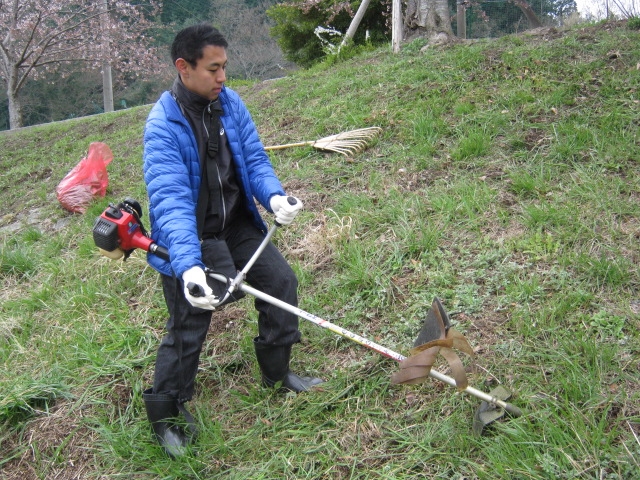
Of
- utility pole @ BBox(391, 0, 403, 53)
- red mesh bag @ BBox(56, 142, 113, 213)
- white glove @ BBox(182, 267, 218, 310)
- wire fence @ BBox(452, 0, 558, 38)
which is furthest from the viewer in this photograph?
wire fence @ BBox(452, 0, 558, 38)

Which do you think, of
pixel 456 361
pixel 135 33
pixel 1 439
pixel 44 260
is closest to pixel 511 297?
pixel 456 361

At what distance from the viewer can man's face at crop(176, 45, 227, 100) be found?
2.76 meters

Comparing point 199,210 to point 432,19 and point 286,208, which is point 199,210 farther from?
point 432,19

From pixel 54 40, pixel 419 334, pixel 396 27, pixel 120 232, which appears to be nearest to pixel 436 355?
pixel 419 334

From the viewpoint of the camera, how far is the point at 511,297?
3402 mm

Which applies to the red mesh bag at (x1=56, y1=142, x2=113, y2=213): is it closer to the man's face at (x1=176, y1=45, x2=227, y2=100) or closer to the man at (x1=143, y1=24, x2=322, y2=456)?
the man at (x1=143, y1=24, x2=322, y2=456)

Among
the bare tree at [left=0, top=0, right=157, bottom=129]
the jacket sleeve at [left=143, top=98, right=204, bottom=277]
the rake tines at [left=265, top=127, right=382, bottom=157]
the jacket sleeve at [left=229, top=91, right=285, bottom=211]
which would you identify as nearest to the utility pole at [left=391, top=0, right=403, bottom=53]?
the rake tines at [left=265, top=127, right=382, bottom=157]

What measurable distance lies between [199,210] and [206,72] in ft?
2.18

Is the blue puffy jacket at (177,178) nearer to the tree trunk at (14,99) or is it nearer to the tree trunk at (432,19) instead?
the tree trunk at (432,19)

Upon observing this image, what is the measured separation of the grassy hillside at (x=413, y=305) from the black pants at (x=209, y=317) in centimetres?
37

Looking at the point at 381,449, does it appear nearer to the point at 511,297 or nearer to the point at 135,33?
the point at 511,297

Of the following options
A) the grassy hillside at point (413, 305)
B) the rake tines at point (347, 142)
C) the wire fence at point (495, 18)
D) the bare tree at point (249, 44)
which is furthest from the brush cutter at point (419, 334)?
the bare tree at point (249, 44)

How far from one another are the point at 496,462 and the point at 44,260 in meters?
4.47

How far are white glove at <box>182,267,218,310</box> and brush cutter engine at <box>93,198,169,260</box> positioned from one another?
34 centimetres
